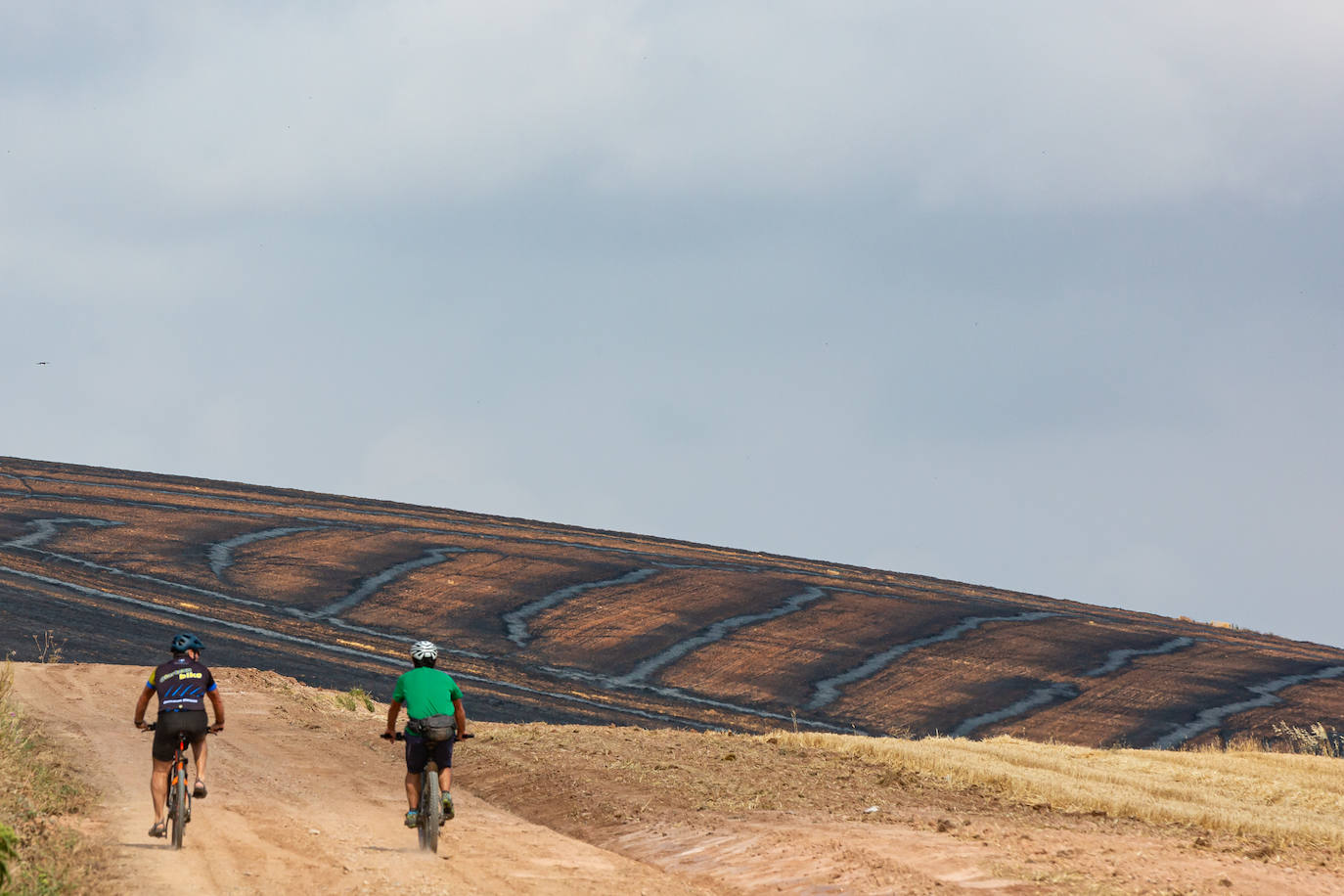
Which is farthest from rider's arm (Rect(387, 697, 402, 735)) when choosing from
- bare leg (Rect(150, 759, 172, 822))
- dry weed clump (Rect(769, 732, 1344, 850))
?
dry weed clump (Rect(769, 732, 1344, 850))

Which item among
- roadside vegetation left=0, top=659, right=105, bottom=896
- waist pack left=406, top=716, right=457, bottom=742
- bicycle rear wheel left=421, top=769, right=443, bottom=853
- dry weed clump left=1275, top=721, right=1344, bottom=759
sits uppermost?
waist pack left=406, top=716, right=457, bottom=742

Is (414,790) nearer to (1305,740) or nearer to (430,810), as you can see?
(430,810)

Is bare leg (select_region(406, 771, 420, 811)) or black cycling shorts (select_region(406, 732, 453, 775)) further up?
black cycling shorts (select_region(406, 732, 453, 775))

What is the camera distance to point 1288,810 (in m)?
20.9

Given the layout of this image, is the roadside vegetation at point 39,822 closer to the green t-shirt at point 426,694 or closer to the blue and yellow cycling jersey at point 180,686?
the blue and yellow cycling jersey at point 180,686

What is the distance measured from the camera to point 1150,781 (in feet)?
76.8

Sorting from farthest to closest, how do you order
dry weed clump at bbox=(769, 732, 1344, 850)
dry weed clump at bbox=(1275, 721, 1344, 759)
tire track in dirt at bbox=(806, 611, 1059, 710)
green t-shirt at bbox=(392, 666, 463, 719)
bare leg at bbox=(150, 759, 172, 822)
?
tire track in dirt at bbox=(806, 611, 1059, 710) < dry weed clump at bbox=(1275, 721, 1344, 759) < dry weed clump at bbox=(769, 732, 1344, 850) < bare leg at bbox=(150, 759, 172, 822) < green t-shirt at bbox=(392, 666, 463, 719)

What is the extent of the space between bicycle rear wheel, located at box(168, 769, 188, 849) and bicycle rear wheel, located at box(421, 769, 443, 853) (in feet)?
7.64

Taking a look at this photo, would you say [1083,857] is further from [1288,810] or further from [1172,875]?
[1288,810]

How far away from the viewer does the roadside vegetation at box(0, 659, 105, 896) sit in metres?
11.0

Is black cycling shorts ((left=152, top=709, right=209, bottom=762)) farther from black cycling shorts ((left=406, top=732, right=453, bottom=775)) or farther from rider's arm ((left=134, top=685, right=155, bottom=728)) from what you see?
black cycling shorts ((left=406, top=732, right=453, bottom=775))

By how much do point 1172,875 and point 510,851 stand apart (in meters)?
6.61

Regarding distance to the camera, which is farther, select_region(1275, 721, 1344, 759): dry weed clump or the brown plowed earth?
select_region(1275, 721, 1344, 759): dry weed clump

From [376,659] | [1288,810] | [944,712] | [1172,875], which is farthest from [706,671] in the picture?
[1172,875]
